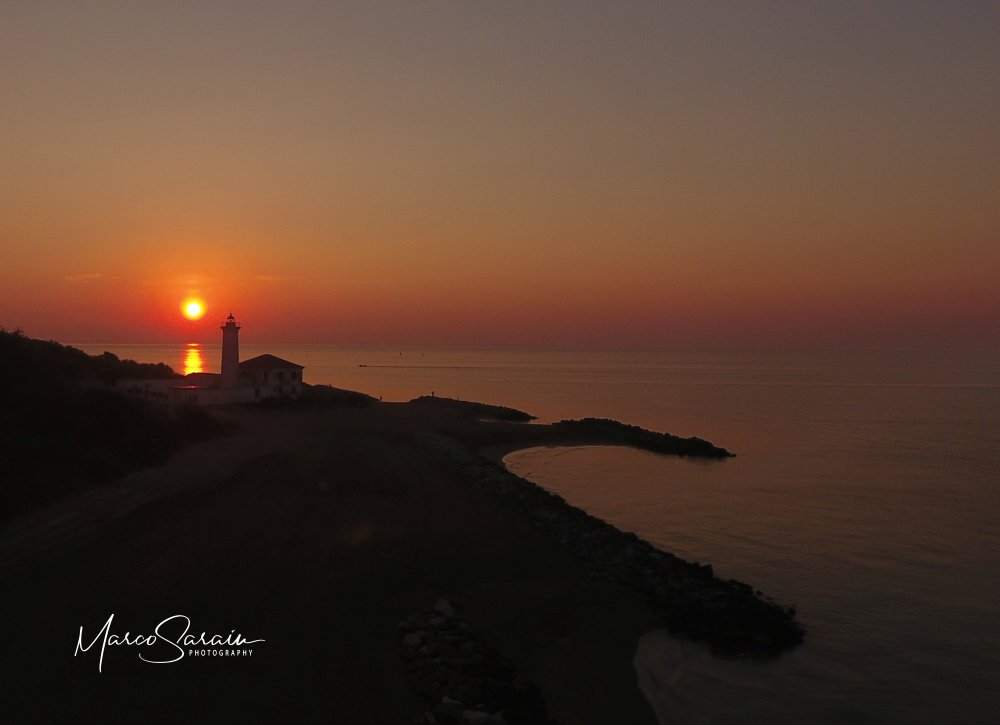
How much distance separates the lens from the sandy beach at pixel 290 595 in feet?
35.6

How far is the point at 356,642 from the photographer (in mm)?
12852

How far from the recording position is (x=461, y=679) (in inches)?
448

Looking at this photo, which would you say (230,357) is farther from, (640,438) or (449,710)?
(449,710)

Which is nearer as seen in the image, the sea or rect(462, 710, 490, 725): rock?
rect(462, 710, 490, 725): rock

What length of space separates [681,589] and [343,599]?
782 cm

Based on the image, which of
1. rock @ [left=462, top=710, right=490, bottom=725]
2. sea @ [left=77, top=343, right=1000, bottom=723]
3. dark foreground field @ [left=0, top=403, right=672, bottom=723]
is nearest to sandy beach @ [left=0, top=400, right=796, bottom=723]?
dark foreground field @ [left=0, top=403, right=672, bottom=723]

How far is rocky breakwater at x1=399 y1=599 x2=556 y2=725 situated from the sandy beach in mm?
327

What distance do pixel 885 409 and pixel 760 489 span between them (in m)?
56.6

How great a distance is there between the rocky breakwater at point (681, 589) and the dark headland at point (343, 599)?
0.19 feet

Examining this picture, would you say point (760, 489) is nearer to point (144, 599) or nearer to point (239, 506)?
point (239, 506)

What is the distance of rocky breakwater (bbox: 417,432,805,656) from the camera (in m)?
15.1

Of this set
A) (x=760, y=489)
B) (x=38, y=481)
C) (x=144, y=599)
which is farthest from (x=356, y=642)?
(x=760, y=489)

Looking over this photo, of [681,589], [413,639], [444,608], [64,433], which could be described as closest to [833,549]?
[681,589]

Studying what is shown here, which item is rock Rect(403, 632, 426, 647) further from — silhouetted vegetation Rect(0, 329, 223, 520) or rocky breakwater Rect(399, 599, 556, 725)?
silhouetted vegetation Rect(0, 329, 223, 520)
